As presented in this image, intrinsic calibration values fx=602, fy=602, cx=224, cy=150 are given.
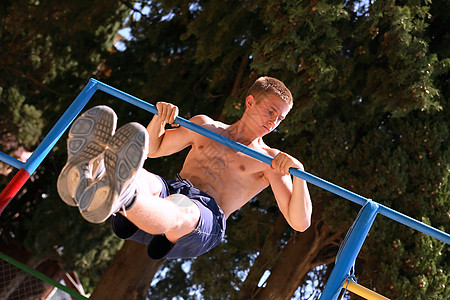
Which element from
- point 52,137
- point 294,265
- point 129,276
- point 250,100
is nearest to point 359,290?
point 250,100

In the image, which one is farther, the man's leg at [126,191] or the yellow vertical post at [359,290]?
the yellow vertical post at [359,290]

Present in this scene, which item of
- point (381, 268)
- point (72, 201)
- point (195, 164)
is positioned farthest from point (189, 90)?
point (72, 201)

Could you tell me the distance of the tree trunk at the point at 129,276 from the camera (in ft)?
16.1

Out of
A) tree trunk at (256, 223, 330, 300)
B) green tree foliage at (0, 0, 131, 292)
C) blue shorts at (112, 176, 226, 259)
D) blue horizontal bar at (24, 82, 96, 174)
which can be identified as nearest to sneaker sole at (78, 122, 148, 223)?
blue shorts at (112, 176, 226, 259)

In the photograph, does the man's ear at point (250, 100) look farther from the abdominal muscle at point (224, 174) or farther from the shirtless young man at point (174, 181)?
the abdominal muscle at point (224, 174)

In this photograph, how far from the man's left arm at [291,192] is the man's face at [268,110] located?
0.18 m

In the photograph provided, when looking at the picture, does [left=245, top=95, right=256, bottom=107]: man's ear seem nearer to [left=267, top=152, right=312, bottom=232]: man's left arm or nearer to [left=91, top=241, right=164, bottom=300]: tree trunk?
[left=267, top=152, right=312, bottom=232]: man's left arm

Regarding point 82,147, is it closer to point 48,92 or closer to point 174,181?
point 174,181

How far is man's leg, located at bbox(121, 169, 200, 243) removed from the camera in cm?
171

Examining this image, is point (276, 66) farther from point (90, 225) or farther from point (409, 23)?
point (90, 225)

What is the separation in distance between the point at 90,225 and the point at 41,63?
1.95 metres

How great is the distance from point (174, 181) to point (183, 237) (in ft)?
0.95

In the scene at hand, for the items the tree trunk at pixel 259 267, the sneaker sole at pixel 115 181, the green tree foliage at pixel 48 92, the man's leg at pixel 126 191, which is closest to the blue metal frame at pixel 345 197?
the man's leg at pixel 126 191

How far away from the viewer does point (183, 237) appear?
2018mm
